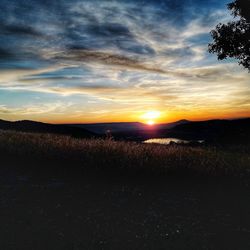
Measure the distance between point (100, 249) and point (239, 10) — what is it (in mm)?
28911

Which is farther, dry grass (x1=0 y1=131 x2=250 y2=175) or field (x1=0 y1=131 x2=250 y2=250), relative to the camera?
dry grass (x1=0 y1=131 x2=250 y2=175)

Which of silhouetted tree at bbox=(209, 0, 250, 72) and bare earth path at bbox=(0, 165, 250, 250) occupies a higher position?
silhouetted tree at bbox=(209, 0, 250, 72)

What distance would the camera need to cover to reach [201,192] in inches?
405

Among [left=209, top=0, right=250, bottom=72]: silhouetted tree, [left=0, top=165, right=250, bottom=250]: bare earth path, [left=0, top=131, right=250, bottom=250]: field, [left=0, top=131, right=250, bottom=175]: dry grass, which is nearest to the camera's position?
[left=0, top=165, right=250, bottom=250]: bare earth path

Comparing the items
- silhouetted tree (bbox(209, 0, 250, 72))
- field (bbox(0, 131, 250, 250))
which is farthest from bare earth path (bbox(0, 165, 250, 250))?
silhouetted tree (bbox(209, 0, 250, 72))

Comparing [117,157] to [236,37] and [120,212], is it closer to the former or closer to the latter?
[120,212]

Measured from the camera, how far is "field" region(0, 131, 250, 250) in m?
7.05

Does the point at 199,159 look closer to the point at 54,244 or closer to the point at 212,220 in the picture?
the point at 212,220

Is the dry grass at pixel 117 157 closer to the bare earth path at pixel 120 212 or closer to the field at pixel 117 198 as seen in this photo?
the field at pixel 117 198

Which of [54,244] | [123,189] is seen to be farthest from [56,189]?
[54,244]

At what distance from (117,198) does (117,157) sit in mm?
3433

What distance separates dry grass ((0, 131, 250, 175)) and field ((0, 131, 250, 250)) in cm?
3

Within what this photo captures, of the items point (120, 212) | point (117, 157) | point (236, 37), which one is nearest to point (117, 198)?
point (120, 212)

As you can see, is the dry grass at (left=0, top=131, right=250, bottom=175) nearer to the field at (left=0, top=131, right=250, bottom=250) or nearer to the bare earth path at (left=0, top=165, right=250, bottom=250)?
the field at (left=0, top=131, right=250, bottom=250)
